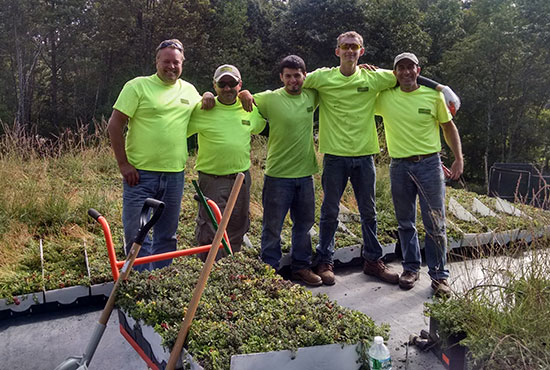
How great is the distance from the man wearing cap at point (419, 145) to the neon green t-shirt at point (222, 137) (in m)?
1.34

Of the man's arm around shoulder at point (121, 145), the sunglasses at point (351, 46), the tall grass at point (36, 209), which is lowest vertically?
the tall grass at point (36, 209)

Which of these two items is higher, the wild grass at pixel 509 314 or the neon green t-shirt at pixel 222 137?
the neon green t-shirt at pixel 222 137

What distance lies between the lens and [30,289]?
13.3 feet

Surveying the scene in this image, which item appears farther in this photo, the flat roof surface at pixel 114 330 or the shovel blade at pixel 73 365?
the flat roof surface at pixel 114 330

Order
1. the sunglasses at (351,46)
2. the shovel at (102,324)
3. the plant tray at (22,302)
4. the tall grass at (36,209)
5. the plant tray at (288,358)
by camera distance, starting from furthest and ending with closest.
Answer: the tall grass at (36,209) < the sunglasses at (351,46) < the plant tray at (22,302) < the shovel at (102,324) < the plant tray at (288,358)

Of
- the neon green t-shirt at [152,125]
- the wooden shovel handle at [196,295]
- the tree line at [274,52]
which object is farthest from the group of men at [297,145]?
the tree line at [274,52]

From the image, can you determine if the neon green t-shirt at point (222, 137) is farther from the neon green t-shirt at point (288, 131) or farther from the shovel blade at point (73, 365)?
the shovel blade at point (73, 365)

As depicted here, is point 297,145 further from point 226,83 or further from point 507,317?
point 507,317

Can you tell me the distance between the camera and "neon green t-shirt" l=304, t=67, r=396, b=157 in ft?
14.1

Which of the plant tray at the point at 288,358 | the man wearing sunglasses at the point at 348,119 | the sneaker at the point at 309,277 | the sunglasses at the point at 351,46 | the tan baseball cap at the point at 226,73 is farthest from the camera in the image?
the sneaker at the point at 309,277

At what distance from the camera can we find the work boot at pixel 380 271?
4.66 m

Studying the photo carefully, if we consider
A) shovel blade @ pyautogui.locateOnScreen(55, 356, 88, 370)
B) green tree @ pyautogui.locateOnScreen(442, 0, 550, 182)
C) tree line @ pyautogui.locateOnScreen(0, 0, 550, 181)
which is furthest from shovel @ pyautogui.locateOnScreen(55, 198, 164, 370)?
green tree @ pyautogui.locateOnScreen(442, 0, 550, 182)

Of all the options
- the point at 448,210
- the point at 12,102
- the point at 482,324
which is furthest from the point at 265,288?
the point at 12,102

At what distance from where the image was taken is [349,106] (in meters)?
4.28
